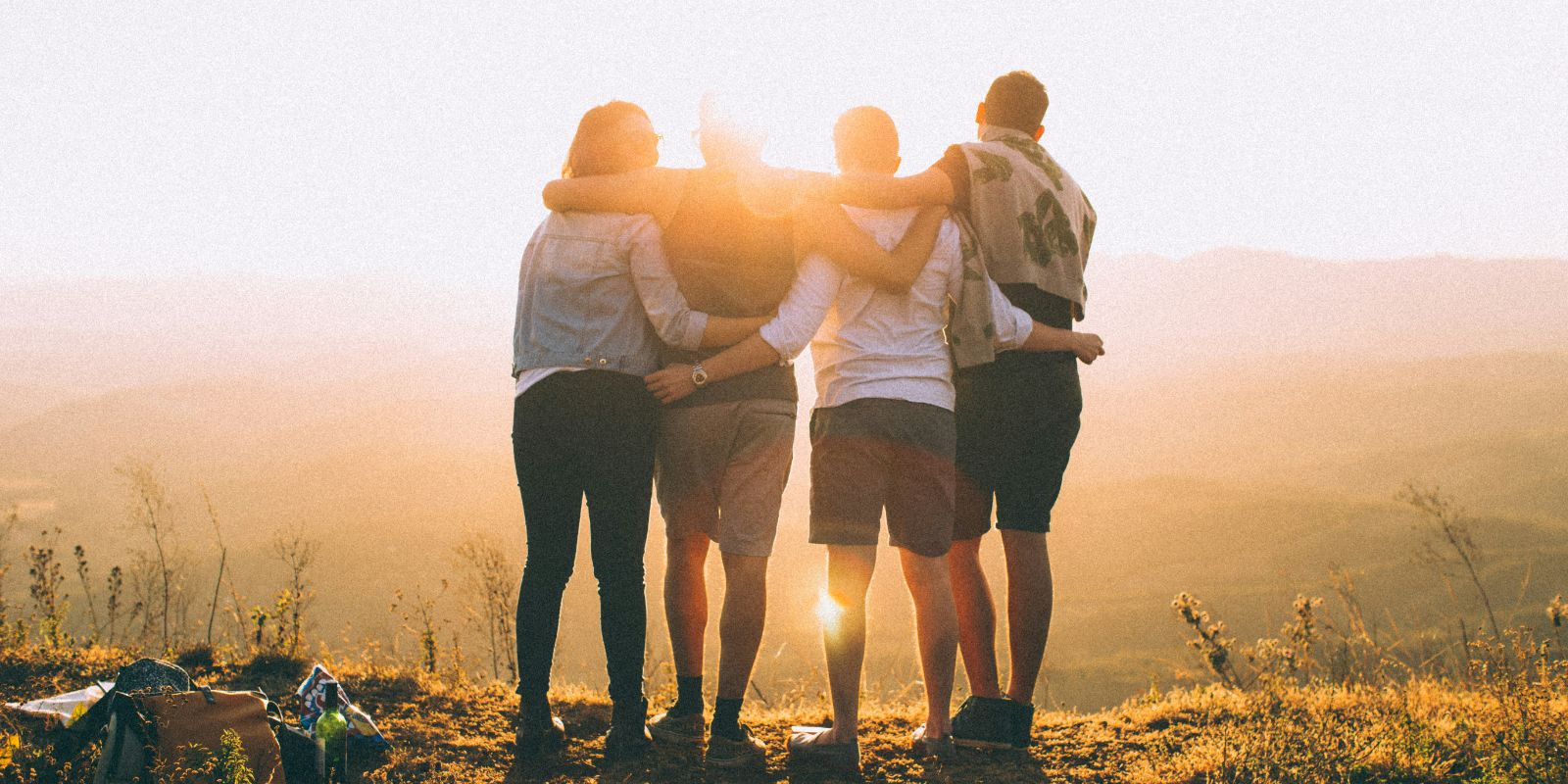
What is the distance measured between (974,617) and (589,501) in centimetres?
149

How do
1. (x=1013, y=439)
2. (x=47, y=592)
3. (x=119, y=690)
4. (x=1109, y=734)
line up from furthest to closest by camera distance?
(x=47, y=592)
(x=1109, y=734)
(x=1013, y=439)
(x=119, y=690)

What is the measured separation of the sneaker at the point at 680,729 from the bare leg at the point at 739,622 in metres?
0.32

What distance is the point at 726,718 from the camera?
12.1ft

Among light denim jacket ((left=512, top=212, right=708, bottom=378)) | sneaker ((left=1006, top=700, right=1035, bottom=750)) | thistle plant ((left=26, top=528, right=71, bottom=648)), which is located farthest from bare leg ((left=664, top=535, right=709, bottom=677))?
thistle plant ((left=26, top=528, right=71, bottom=648))

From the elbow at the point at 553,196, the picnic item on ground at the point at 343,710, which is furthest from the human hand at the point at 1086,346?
the picnic item on ground at the point at 343,710

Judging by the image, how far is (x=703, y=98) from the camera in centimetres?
378

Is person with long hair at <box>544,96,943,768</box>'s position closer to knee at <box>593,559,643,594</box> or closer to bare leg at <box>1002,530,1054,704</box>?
knee at <box>593,559,643,594</box>

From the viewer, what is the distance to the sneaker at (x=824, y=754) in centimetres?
360

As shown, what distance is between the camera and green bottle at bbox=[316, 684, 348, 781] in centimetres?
349

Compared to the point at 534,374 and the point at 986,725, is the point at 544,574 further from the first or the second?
the point at 986,725

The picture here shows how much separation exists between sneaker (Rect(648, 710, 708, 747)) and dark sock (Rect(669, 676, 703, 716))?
16 mm

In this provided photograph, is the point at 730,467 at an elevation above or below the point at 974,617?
above

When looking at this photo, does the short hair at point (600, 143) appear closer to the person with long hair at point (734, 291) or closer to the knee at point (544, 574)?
the person with long hair at point (734, 291)

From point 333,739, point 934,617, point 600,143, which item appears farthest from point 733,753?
point 600,143
